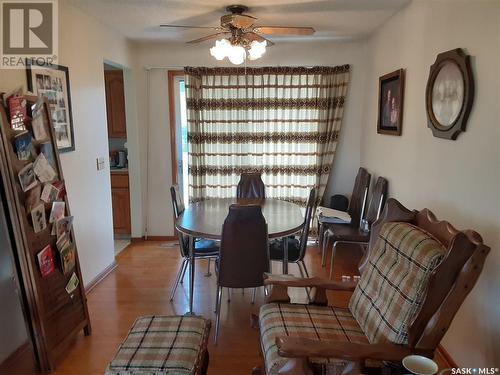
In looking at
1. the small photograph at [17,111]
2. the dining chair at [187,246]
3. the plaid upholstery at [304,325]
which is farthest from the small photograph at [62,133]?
the plaid upholstery at [304,325]

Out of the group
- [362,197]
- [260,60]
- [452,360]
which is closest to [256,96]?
[260,60]

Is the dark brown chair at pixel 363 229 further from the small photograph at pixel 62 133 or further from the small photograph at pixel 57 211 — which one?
the small photograph at pixel 62 133

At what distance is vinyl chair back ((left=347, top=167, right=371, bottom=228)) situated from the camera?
3963 millimetres

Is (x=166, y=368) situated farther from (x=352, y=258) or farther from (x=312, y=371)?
(x=352, y=258)

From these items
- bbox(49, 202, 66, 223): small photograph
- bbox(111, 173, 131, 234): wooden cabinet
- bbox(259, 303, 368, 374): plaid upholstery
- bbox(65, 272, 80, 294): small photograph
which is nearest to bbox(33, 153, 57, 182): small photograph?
bbox(49, 202, 66, 223): small photograph

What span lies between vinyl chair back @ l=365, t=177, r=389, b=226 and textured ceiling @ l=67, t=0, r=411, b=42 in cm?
145

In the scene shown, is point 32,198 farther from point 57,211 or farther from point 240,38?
point 240,38

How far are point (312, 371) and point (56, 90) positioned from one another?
2.52 m

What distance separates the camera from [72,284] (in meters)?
2.53

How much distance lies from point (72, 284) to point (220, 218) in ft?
3.66

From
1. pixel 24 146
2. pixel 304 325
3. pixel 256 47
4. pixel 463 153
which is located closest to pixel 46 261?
pixel 24 146

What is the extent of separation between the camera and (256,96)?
176 inches

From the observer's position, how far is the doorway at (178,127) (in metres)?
4.57

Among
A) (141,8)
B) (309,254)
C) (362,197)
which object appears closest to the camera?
(141,8)
